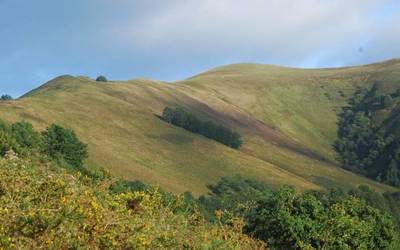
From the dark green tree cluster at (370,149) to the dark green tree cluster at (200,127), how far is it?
4404 cm

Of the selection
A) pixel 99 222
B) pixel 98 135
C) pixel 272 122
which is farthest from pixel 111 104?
pixel 99 222

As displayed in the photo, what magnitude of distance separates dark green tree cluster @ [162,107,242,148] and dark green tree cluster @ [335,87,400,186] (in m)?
44.0

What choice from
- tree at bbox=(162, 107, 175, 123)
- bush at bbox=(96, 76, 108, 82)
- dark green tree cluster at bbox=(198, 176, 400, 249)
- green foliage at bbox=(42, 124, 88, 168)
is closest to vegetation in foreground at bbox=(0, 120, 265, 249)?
dark green tree cluster at bbox=(198, 176, 400, 249)

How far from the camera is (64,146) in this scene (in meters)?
80.5

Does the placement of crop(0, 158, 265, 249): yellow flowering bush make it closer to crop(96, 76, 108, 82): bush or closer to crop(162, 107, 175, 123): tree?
crop(162, 107, 175, 123): tree

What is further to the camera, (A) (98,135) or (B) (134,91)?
(B) (134,91)

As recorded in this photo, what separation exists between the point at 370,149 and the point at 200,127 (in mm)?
64693

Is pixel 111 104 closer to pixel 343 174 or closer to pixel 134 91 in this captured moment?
pixel 134 91

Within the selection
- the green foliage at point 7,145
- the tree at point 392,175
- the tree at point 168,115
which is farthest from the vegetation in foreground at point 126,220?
the tree at point 392,175

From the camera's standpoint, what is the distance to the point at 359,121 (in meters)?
197

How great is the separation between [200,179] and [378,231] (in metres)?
61.0

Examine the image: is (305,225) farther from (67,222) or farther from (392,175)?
(392,175)

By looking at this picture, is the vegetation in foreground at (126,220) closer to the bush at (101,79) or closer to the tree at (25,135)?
the tree at (25,135)

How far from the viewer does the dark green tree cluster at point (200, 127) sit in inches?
5340
